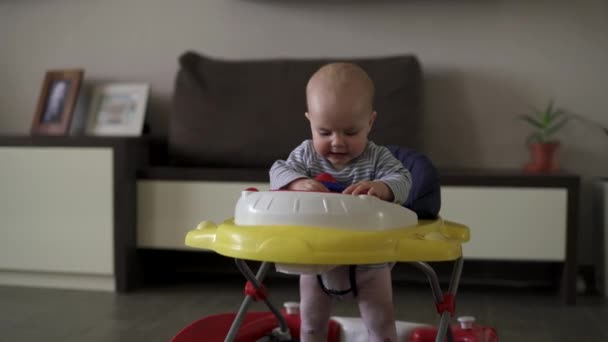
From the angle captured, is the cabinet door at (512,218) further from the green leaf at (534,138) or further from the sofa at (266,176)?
the green leaf at (534,138)

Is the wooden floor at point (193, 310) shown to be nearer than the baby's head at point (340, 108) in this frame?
No

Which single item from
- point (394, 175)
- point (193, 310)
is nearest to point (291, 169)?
point (394, 175)

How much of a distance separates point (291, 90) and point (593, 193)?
1204 mm

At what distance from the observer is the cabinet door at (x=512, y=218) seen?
6.92 ft

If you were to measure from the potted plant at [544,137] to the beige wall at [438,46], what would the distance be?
4 centimetres

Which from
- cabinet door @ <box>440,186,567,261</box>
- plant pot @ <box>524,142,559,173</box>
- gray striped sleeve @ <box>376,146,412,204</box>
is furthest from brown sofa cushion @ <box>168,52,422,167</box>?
gray striped sleeve @ <box>376,146,412,204</box>

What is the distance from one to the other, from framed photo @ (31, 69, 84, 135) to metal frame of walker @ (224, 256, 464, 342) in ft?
4.84

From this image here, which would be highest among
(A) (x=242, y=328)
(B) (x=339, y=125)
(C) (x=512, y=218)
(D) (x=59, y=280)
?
(B) (x=339, y=125)

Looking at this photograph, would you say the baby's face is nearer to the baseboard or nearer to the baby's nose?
the baby's nose

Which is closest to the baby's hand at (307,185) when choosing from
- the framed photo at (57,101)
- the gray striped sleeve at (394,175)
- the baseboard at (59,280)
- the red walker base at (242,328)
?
the gray striped sleeve at (394,175)

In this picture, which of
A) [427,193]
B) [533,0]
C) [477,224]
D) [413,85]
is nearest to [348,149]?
[427,193]

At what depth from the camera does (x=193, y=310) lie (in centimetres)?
200

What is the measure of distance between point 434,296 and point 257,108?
1351 mm

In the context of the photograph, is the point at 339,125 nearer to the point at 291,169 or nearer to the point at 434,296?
the point at 291,169
